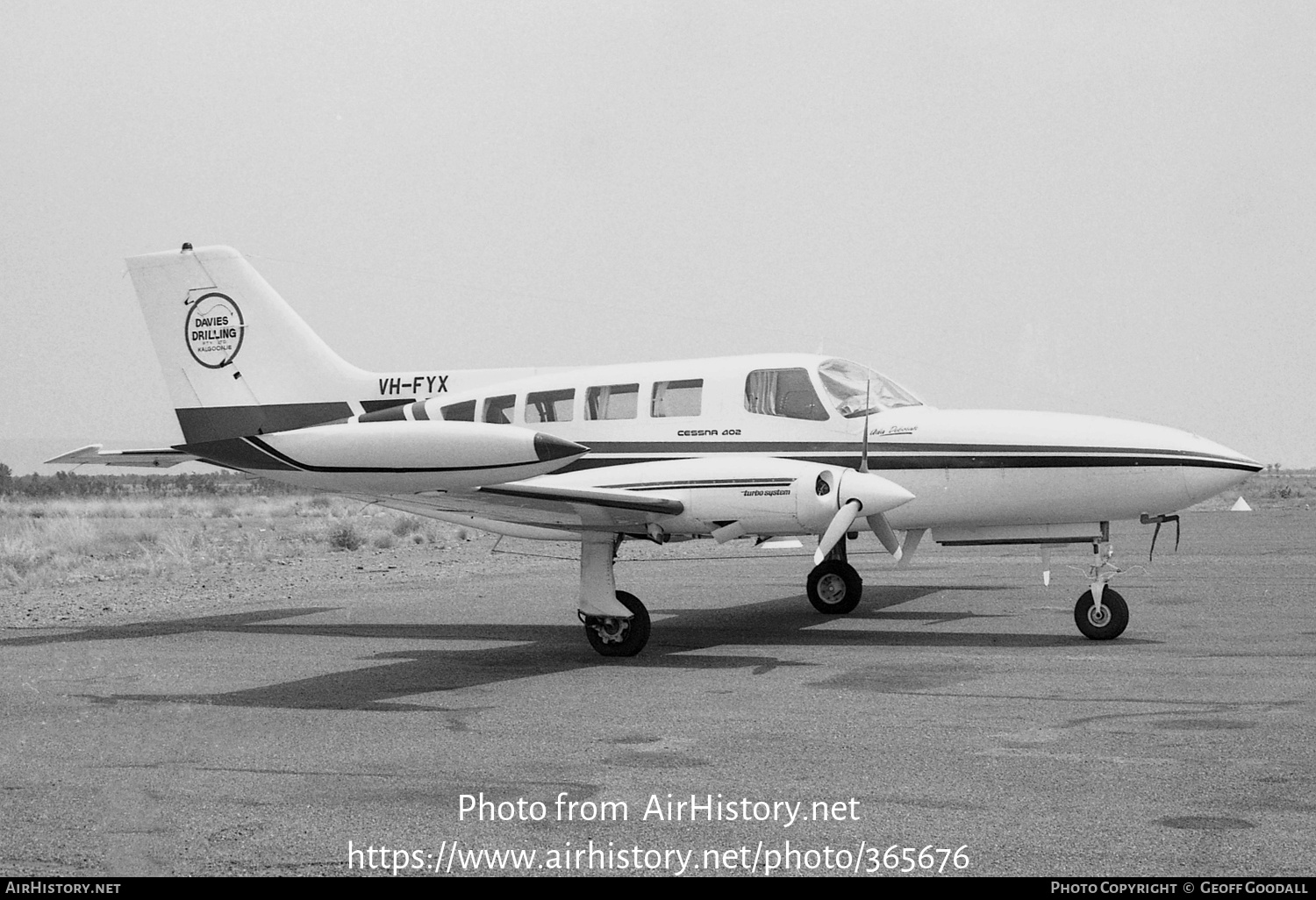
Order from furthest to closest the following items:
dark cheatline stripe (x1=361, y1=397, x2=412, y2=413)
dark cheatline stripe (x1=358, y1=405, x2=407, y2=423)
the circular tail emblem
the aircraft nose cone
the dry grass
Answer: the dry grass → the circular tail emblem → dark cheatline stripe (x1=361, y1=397, x2=412, y2=413) → dark cheatline stripe (x1=358, y1=405, x2=407, y2=423) → the aircraft nose cone

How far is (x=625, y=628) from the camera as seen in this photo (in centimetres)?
1248

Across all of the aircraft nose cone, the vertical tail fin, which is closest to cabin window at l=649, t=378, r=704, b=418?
the aircraft nose cone

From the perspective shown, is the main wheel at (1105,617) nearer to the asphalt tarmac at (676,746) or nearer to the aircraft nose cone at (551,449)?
the asphalt tarmac at (676,746)

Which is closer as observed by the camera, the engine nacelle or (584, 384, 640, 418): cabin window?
the engine nacelle

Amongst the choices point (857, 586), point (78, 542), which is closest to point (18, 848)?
point (857, 586)

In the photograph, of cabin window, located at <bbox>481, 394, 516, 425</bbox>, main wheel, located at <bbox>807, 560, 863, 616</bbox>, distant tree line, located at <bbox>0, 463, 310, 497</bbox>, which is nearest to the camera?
cabin window, located at <bbox>481, 394, 516, 425</bbox>

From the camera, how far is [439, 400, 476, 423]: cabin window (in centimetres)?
1524

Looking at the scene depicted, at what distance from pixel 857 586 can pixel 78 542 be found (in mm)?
23536

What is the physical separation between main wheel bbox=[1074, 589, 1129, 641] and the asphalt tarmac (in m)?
0.15

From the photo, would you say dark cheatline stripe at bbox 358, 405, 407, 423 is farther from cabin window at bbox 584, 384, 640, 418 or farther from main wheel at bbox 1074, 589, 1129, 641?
main wheel at bbox 1074, 589, 1129, 641

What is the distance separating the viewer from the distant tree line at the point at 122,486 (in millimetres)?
95875

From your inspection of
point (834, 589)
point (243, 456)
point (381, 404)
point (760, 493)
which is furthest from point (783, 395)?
point (243, 456)

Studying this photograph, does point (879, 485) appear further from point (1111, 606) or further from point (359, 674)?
point (359, 674)

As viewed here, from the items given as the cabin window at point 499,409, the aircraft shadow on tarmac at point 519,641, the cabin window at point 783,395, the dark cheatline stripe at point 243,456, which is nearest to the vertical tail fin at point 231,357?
the cabin window at point 499,409
